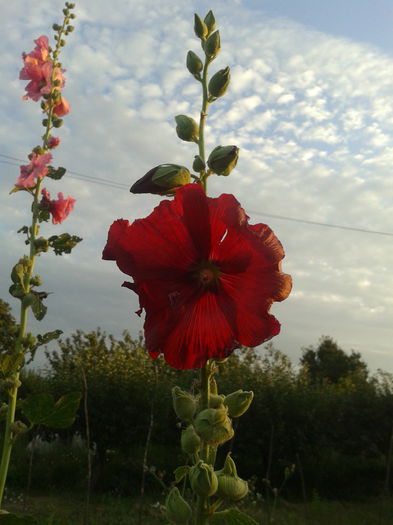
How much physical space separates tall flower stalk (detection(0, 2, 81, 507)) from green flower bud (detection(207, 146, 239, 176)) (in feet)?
6.07

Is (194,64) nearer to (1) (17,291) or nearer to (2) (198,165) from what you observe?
(2) (198,165)

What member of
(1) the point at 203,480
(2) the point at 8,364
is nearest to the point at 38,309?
(2) the point at 8,364

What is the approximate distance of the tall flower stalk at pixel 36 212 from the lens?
288 centimetres

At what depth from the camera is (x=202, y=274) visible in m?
1.36

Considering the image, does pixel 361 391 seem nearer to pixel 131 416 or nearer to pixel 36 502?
pixel 131 416

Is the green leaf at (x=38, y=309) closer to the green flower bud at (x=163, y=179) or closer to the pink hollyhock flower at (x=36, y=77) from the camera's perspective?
the pink hollyhock flower at (x=36, y=77)

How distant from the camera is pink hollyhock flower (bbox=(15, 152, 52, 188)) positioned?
12.3ft

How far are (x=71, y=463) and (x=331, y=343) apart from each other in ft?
93.3

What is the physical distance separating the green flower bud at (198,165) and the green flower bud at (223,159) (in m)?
0.02

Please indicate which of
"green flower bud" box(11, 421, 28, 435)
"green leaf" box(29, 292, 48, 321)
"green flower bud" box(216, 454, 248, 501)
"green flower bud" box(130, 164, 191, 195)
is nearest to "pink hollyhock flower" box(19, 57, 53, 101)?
"green leaf" box(29, 292, 48, 321)

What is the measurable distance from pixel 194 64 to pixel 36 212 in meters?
2.37

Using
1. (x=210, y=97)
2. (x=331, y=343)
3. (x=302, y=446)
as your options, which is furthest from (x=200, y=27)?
(x=331, y=343)

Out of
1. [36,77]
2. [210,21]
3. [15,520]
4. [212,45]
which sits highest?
[36,77]

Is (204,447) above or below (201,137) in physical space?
below
